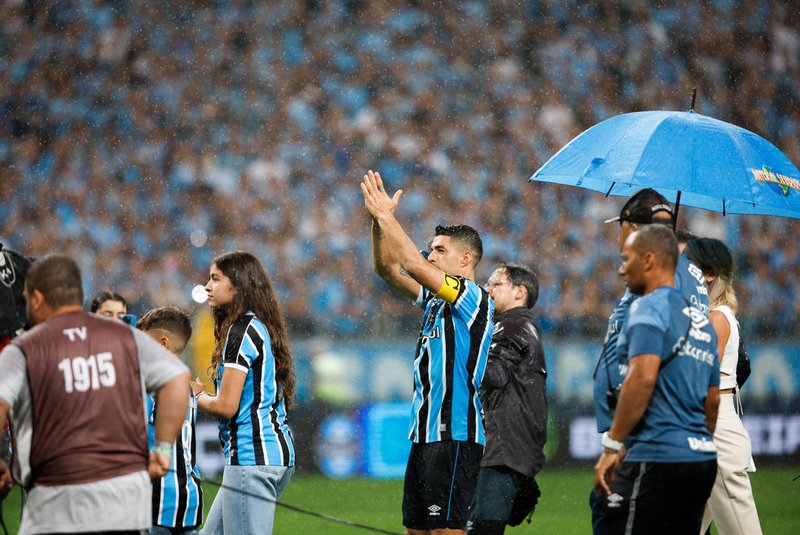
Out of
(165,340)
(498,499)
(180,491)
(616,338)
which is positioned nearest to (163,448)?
(180,491)

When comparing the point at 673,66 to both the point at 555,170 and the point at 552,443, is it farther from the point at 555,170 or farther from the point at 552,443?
the point at 555,170

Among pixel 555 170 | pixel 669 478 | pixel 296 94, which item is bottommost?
pixel 669 478

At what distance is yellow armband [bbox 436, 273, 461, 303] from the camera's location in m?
3.97

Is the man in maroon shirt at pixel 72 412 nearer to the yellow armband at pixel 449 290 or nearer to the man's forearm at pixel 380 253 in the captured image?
the yellow armband at pixel 449 290

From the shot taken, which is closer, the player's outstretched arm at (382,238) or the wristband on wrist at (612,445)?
the wristband on wrist at (612,445)

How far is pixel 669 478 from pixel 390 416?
625 cm

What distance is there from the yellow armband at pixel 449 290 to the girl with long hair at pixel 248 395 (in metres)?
0.68

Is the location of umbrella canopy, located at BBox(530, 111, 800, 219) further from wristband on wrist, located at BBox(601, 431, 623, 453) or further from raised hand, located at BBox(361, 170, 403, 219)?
wristband on wrist, located at BBox(601, 431, 623, 453)

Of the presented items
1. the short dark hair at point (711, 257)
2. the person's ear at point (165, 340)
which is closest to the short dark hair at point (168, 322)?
the person's ear at point (165, 340)

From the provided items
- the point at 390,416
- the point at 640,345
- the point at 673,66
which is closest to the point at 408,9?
the point at 673,66

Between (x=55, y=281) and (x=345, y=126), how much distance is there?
8489 millimetres

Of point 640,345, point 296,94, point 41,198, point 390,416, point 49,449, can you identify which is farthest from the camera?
point 296,94

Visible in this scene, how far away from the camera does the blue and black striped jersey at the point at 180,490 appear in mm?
3729

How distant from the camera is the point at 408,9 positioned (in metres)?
11.7
